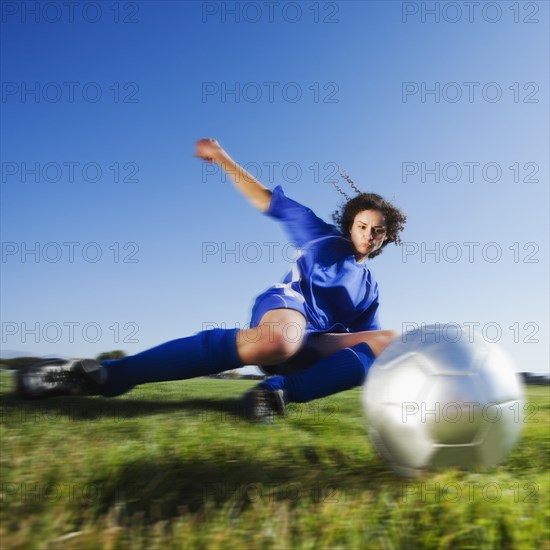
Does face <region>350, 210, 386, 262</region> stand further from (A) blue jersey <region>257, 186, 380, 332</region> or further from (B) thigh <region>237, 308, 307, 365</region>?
(B) thigh <region>237, 308, 307, 365</region>

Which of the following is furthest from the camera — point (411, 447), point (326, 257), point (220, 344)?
point (326, 257)

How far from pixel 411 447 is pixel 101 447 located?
1.28 meters

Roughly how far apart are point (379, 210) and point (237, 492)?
2.96 m

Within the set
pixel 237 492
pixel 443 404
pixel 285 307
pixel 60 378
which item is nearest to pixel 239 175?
pixel 285 307

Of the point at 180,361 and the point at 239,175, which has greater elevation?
the point at 239,175

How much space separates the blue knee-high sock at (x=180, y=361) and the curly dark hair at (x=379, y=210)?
1499 mm

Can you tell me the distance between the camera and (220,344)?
3.66 metres

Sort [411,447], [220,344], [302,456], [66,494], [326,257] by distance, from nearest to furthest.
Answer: [66,494] < [411,447] < [302,456] < [220,344] < [326,257]

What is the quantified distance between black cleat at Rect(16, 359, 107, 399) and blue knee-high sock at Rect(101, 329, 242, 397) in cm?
9

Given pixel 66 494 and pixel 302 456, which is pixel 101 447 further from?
pixel 302 456

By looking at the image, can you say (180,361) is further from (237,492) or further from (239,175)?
(237,492)

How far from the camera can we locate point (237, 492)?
213 centimetres

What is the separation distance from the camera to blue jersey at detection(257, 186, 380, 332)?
412 cm

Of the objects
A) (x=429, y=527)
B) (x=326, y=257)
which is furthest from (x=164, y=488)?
(x=326, y=257)
